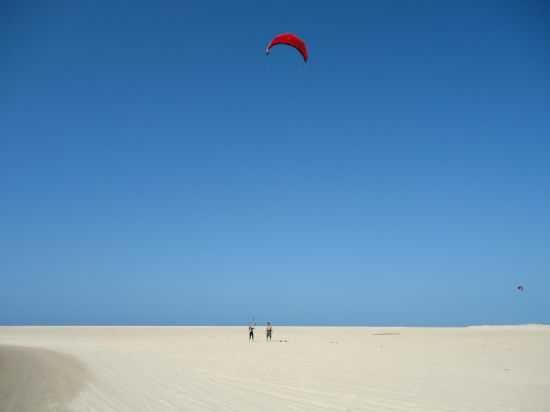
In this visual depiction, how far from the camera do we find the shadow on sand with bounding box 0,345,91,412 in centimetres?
984

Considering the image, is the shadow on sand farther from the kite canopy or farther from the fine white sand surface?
the kite canopy

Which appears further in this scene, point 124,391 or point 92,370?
point 92,370

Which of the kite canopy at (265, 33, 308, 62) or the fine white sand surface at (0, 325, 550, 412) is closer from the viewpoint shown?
the fine white sand surface at (0, 325, 550, 412)

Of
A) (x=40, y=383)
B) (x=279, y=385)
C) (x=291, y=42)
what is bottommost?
(x=40, y=383)

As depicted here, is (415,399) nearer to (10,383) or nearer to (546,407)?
(546,407)

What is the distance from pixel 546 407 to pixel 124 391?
1008 centimetres

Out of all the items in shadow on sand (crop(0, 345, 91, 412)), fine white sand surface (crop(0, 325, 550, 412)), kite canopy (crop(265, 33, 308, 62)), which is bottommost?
shadow on sand (crop(0, 345, 91, 412))

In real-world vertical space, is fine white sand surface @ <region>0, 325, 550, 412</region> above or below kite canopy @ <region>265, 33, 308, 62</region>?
below

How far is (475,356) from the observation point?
20500 mm

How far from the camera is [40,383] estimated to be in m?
13.0

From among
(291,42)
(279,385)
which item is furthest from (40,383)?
(291,42)

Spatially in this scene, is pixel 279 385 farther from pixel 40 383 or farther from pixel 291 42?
pixel 291 42

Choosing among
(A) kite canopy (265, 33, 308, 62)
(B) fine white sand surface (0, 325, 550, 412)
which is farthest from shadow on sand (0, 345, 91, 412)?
(A) kite canopy (265, 33, 308, 62)

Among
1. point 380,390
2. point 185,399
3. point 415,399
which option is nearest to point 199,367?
point 185,399
